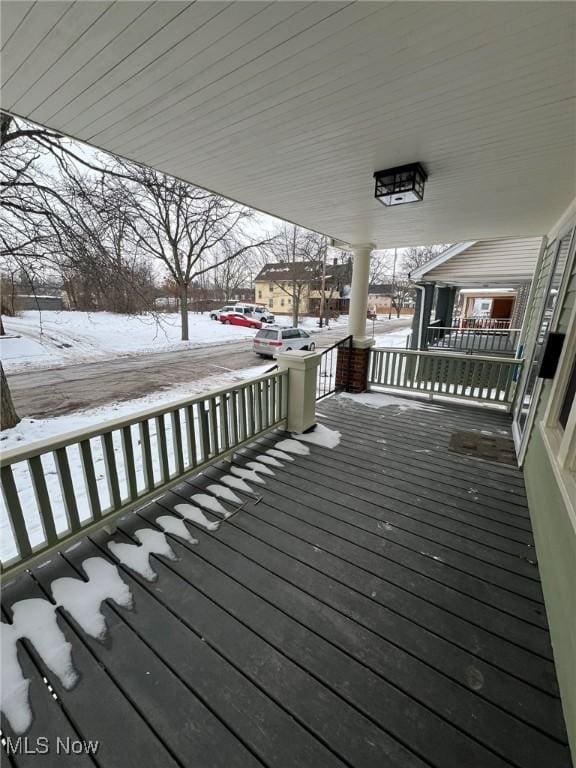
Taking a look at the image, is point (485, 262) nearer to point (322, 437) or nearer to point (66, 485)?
point (322, 437)

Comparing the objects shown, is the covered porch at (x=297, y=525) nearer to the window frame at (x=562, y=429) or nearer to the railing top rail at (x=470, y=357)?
the window frame at (x=562, y=429)

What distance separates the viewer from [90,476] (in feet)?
6.26

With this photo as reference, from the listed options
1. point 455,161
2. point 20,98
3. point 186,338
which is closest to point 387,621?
point 455,161

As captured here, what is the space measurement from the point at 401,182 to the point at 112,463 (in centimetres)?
294

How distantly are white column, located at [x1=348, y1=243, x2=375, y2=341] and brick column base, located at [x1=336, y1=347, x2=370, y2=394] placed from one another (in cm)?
27

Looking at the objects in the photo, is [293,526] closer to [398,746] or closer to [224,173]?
[398,746]

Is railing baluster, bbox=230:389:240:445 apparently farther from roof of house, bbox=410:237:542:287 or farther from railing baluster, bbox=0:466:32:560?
roof of house, bbox=410:237:542:287

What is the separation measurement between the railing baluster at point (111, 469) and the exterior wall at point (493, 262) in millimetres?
7754


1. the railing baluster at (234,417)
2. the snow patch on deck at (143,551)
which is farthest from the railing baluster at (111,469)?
the railing baluster at (234,417)

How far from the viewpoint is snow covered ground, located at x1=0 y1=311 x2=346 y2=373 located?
10.4 meters

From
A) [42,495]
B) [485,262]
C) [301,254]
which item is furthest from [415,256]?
[42,495]

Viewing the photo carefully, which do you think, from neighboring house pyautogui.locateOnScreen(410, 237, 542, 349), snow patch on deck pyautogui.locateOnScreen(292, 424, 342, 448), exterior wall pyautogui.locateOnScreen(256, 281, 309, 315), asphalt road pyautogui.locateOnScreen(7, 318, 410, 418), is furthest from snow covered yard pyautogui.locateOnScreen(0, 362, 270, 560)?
exterior wall pyautogui.locateOnScreen(256, 281, 309, 315)

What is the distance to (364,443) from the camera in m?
3.51

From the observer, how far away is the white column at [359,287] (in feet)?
16.5
